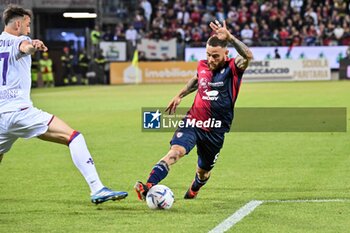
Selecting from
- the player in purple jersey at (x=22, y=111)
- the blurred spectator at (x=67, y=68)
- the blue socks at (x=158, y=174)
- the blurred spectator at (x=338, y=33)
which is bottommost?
the blurred spectator at (x=67, y=68)

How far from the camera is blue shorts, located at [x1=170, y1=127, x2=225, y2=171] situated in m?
9.16

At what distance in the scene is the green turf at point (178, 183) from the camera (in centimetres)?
809

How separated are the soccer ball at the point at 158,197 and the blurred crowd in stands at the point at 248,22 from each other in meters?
35.3

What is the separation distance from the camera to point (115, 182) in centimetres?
1131

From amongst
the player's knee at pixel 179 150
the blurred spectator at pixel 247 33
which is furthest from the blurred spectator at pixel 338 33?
the player's knee at pixel 179 150

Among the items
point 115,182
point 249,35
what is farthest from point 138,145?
point 249,35

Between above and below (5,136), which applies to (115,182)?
below

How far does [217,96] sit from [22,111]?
7.08ft

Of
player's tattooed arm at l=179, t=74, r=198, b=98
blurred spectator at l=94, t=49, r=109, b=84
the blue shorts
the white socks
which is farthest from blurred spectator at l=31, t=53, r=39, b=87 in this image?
the white socks

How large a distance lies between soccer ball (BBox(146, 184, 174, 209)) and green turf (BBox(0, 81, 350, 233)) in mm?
120

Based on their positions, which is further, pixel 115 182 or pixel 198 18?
pixel 198 18

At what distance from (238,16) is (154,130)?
2797 cm

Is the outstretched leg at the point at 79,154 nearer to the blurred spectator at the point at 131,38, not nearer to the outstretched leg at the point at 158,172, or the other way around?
the outstretched leg at the point at 158,172

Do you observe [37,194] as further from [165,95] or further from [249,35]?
[249,35]
